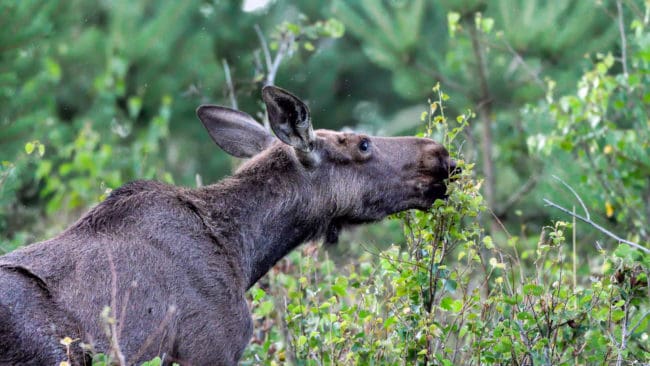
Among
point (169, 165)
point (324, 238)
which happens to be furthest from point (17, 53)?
point (324, 238)

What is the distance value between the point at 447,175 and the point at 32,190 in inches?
330

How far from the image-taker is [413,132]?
15.8 m

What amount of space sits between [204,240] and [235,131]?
164 cm

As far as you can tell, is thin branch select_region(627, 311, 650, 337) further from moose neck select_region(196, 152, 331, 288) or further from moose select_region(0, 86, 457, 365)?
moose neck select_region(196, 152, 331, 288)

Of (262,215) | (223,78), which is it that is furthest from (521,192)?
(262,215)

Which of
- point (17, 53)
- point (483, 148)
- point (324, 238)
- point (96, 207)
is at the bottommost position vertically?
point (483, 148)

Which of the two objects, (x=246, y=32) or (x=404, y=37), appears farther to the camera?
(x=246, y=32)

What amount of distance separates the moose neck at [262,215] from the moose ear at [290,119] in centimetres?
24

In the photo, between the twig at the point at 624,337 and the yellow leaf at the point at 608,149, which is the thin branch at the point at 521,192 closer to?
the yellow leaf at the point at 608,149

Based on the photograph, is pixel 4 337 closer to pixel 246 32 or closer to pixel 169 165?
pixel 169 165

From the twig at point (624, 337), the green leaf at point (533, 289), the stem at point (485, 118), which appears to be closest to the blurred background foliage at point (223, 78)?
the stem at point (485, 118)

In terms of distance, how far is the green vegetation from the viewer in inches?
273

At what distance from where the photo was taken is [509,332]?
6.55 meters

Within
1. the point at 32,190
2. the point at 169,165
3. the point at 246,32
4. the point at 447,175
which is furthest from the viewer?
the point at 246,32
